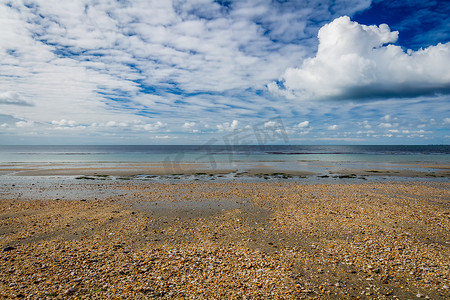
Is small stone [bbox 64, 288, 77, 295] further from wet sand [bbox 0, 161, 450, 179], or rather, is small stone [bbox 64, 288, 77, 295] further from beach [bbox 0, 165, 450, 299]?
wet sand [bbox 0, 161, 450, 179]

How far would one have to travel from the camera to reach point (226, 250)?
29.6 feet

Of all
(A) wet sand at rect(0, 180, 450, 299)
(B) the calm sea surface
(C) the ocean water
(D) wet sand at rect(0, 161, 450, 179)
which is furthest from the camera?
(B) the calm sea surface

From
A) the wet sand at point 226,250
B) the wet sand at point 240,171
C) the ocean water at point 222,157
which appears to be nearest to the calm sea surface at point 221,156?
the ocean water at point 222,157

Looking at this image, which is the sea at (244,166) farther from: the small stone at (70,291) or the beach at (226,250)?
the small stone at (70,291)

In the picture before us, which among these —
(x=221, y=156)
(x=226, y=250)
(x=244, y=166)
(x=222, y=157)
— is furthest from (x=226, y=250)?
(x=221, y=156)

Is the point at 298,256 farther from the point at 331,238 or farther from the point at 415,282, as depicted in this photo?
the point at 415,282

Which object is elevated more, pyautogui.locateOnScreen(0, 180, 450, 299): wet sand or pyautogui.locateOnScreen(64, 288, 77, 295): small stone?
pyautogui.locateOnScreen(64, 288, 77, 295): small stone

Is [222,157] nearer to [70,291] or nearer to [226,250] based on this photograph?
[226,250]

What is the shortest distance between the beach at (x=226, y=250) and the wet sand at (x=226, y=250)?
4cm

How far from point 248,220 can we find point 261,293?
6683 millimetres

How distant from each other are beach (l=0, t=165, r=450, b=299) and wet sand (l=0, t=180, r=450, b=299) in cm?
4

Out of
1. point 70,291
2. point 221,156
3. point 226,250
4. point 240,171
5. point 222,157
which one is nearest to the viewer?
point 70,291

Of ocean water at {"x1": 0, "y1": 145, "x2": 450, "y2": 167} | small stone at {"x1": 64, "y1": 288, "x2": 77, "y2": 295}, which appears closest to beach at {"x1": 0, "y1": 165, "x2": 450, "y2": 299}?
small stone at {"x1": 64, "y1": 288, "x2": 77, "y2": 295}

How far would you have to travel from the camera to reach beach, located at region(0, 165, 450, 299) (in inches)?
259
